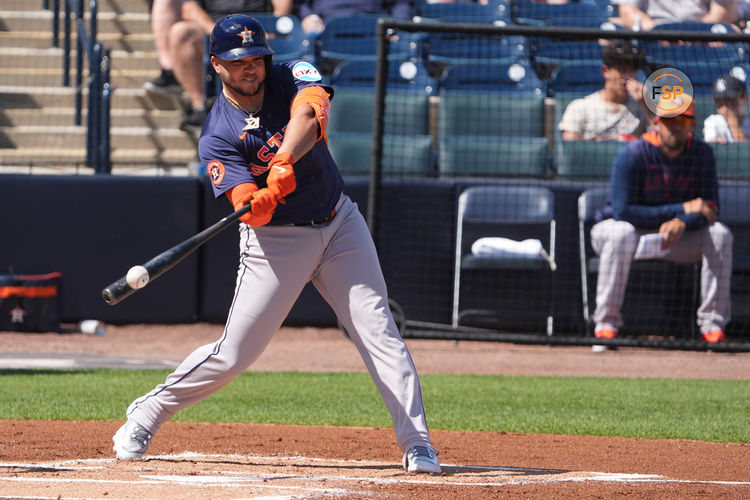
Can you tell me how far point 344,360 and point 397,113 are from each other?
108 inches

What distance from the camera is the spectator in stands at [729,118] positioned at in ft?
30.6

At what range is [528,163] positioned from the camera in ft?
32.4

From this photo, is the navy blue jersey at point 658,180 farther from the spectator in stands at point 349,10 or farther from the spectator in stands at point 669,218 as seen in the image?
the spectator in stands at point 349,10

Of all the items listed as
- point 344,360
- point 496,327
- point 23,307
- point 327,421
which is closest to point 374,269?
point 327,421

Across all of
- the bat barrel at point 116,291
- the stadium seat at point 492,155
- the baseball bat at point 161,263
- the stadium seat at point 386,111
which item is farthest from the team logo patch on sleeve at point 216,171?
the stadium seat at point 386,111

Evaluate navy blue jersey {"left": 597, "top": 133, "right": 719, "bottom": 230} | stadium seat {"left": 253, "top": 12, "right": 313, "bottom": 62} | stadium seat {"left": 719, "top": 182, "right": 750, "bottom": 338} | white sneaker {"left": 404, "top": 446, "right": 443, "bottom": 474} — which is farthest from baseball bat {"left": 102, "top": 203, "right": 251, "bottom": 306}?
stadium seat {"left": 253, "top": 12, "right": 313, "bottom": 62}

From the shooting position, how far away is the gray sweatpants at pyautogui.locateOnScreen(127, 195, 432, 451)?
4.28m

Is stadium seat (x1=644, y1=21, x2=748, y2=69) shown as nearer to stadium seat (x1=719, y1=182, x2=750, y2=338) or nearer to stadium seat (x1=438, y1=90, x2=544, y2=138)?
stadium seat (x1=438, y1=90, x2=544, y2=138)

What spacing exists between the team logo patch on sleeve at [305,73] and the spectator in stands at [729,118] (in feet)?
19.0

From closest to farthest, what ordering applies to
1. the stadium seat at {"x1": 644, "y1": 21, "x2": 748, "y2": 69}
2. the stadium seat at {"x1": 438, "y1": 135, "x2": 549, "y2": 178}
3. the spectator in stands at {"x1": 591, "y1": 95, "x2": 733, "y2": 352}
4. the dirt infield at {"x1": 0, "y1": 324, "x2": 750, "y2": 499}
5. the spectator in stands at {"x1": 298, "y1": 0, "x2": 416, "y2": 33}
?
the dirt infield at {"x1": 0, "y1": 324, "x2": 750, "y2": 499}, the spectator in stands at {"x1": 591, "y1": 95, "x2": 733, "y2": 352}, the stadium seat at {"x1": 438, "y1": 135, "x2": 549, "y2": 178}, the stadium seat at {"x1": 644, "y1": 21, "x2": 748, "y2": 69}, the spectator in stands at {"x1": 298, "y1": 0, "x2": 416, "y2": 33}

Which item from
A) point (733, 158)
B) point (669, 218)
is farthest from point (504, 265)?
point (733, 158)

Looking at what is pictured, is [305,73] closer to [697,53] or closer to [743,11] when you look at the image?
[697,53]

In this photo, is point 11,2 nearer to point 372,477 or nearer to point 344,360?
point 344,360

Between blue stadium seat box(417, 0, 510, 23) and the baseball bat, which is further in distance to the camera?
blue stadium seat box(417, 0, 510, 23)
